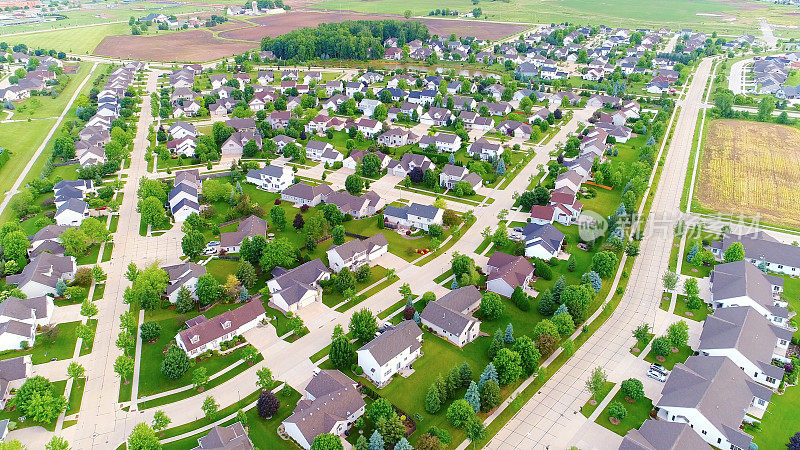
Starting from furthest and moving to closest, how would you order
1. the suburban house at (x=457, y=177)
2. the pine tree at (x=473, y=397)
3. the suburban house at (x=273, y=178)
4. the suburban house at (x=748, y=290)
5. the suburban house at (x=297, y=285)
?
the suburban house at (x=457, y=177) → the suburban house at (x=273, y=178) → the suburban house at (x=297, y=285) → the suburban house at (x=748, y=290) → the pine tree at (x=473, y=397)

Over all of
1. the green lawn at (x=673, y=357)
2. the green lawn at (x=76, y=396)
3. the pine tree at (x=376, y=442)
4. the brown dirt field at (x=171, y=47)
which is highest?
the brown dirt field at (x=171, y=47)

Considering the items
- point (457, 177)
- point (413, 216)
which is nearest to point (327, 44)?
point (457, 177)

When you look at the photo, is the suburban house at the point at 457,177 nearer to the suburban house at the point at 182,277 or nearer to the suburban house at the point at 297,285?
the suburban house at the point at 297,285

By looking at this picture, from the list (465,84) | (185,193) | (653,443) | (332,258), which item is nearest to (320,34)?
(465,84)

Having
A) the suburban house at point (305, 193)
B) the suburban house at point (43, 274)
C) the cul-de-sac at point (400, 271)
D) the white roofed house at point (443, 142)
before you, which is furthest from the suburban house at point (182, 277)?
the white roofed house at point (443, 142)

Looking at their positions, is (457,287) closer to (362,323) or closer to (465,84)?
(362,323)

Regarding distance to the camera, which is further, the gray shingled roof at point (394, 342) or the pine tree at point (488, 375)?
the gray shingled roof at point (394, 342)
